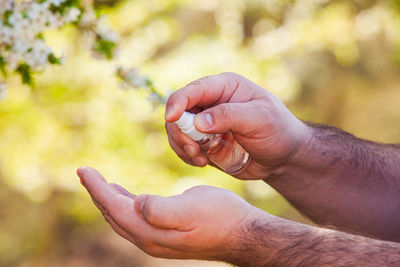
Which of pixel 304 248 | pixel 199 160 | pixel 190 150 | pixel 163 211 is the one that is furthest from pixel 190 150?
pixel 304 248

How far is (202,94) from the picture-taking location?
151cm

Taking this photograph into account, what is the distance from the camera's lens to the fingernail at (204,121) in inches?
53.1

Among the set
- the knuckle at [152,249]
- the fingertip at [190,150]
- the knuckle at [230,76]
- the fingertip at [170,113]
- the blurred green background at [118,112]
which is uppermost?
the blurred green background at [118,112]

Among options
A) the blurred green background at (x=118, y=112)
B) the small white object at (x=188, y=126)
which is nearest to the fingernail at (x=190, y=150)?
the small white object at (x=188, y=126)

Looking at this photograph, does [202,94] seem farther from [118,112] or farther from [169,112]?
[118,112]

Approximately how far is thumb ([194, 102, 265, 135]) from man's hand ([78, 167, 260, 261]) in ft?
0.75

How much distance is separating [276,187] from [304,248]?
661 millimetres

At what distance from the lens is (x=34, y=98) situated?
127 inches

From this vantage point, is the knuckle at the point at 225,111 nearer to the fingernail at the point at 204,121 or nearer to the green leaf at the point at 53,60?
the fingernail at the point at 204,121

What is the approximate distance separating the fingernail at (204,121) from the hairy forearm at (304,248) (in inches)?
13.3

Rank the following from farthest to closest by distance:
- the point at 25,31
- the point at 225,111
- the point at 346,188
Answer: the point at 346,188
the point at 225,111
the point at 25,31

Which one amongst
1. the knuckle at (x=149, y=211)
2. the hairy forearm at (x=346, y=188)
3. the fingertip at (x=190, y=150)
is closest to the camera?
the knuckle at (x=149, y=211)

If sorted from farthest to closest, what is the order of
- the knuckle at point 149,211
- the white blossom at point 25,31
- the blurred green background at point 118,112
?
the blurred green background at point 118,112
the white blossom at point 25,31
the knuckle at point 149,211

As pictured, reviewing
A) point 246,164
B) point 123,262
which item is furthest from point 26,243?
point 246,164
